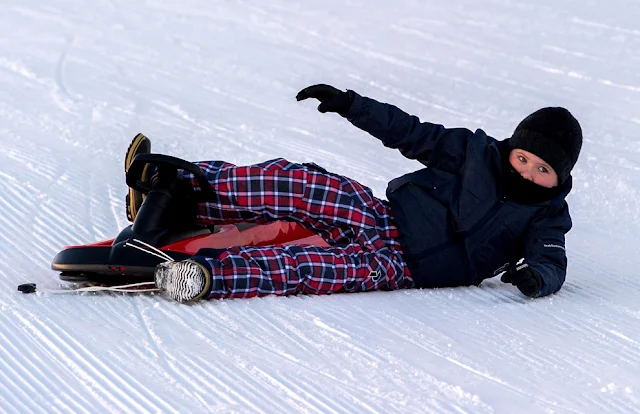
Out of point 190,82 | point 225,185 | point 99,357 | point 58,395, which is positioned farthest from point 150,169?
point 190,82

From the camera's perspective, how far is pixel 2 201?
12.6ft

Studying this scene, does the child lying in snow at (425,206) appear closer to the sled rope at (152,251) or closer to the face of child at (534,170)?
the face of child at (534,170)

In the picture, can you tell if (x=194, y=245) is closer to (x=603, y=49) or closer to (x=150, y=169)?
(x=150, y=169)

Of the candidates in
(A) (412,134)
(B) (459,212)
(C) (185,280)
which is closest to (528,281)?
(B) (459,212)

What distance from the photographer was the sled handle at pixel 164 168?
2.93 meters

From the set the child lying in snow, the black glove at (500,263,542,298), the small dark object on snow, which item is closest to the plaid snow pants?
the child lying in snow

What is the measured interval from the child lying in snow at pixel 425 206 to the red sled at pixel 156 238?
55 millimetres

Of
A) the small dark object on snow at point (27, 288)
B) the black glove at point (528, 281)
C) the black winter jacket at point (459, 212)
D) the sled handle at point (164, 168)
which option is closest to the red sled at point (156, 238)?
the sled handle at point (164, 168)

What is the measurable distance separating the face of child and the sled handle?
1.00m

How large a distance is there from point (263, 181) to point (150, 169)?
0.38m

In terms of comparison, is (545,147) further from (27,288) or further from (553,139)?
(27,288)

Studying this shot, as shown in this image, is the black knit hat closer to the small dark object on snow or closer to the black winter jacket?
the black winter jacket

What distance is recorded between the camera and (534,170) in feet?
10.0

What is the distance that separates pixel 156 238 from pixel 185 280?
0.96ft
